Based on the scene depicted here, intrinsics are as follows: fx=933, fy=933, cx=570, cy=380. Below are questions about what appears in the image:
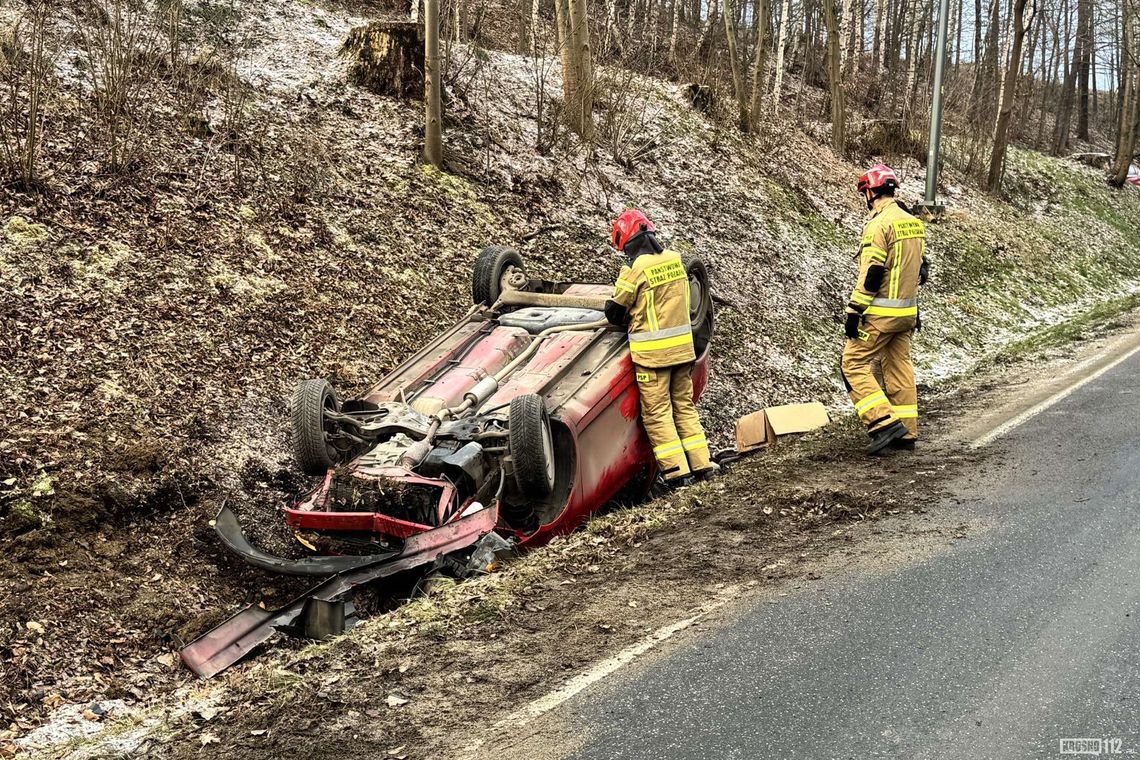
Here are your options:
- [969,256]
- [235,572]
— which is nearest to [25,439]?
[235,572]

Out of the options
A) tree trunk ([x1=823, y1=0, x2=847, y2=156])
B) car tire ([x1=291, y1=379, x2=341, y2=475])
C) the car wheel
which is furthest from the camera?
tree trunk ([x1=823, y1=0, x2=847, y2=156])

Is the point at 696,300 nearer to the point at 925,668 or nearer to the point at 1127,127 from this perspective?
the point at 925,668

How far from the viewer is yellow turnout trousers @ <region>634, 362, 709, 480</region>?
705cm

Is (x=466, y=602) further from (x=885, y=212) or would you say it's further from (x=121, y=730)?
(x=885, y=212)

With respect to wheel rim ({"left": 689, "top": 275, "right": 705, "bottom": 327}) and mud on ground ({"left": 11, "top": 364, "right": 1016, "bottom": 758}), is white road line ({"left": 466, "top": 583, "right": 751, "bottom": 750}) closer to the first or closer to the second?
mud on ground ({"left": 11, "top": 364, "right": 1016, "bottom": 758})

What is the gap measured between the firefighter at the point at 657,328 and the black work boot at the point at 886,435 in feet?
5.04

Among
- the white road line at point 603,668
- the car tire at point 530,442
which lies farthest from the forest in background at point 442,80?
the white road line at point 603,668

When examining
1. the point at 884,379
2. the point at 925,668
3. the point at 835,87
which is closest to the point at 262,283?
the point at 884,379

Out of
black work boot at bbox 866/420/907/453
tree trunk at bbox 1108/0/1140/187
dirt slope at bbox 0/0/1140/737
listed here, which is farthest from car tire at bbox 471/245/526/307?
tree trunk at bbox 1108/0/1140/187

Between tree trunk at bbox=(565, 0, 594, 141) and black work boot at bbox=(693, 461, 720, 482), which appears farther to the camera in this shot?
tree trunk at bbox=(565, 0, 594, 141)

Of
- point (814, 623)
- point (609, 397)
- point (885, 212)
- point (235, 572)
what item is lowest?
point (235, 572)

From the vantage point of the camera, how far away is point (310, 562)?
203 inches

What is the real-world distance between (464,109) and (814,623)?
32.4 feet

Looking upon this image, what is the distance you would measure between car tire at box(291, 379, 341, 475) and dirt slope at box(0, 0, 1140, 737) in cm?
73
